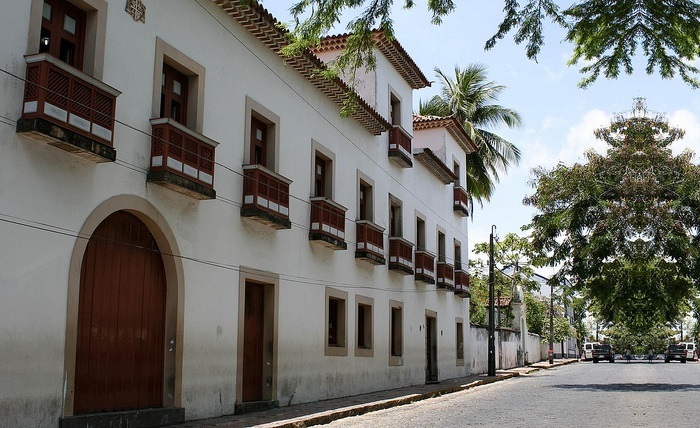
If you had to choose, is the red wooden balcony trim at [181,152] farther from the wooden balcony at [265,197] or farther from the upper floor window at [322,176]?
the upper floor window at [322,176]

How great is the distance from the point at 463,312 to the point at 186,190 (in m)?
18.6

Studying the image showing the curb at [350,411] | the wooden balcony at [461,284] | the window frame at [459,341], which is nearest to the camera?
the curb at [350,411]

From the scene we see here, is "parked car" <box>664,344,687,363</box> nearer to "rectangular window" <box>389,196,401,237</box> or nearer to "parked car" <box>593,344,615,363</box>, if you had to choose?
"parked car" <box>593,344,615,363</box>

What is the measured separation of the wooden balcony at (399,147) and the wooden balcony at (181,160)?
9445 mm

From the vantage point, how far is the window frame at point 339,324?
14953 mm

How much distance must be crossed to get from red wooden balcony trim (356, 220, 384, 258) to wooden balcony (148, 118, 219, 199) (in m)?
6.56

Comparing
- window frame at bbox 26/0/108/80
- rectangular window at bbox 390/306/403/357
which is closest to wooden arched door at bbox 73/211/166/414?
window frame at bbox 26/0/108/80

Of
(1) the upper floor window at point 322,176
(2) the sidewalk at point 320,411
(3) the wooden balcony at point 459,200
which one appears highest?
(3) the wooden balcony at point 459,200

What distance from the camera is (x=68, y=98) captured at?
25.8ft

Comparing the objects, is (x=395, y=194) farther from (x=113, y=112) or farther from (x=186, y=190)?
(x=113, y=112)

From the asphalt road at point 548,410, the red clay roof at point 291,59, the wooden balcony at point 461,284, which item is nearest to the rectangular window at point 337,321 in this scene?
the asphalt road at point 548,410

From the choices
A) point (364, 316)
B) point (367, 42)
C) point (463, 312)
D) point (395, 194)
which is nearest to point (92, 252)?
point (367, 42)

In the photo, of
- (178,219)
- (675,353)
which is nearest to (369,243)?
(178,219)

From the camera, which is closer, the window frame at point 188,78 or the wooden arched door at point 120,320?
the wooden arched door at point 120,320
